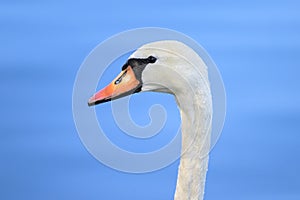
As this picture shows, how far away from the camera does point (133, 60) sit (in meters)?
2.03

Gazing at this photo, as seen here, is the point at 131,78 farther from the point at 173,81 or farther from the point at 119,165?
the point at 119,165

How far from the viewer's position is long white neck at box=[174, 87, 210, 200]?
2.09 m

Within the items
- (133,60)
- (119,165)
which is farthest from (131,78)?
(119,165)

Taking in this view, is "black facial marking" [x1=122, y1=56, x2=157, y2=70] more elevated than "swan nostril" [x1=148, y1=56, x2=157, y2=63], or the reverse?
A: "swan nostril" [x1=148, y1=56, x2=157, y2=63]

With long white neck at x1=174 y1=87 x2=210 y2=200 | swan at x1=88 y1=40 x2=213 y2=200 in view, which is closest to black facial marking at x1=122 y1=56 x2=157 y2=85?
swan at x1=88 y1=40 x2=213 y2=200

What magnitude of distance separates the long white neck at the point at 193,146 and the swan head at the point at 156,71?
5 cm

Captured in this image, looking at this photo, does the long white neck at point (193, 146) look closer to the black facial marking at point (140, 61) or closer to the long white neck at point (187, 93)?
the long white neck at point (187, 93)

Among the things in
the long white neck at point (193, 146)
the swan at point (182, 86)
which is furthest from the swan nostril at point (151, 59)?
the long white neck at point (193, 146)

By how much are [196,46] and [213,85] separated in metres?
0.12

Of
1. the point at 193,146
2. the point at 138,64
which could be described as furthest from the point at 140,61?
the point at 193,146

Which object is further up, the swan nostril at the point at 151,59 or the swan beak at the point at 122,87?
the swan nostril at the point at 151,59

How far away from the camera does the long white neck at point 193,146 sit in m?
2.09

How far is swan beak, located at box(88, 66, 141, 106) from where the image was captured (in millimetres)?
2066

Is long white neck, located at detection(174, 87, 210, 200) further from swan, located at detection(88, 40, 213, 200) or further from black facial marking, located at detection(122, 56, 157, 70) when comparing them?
black facial marking, located at detection(122, 56, 157, 70)
